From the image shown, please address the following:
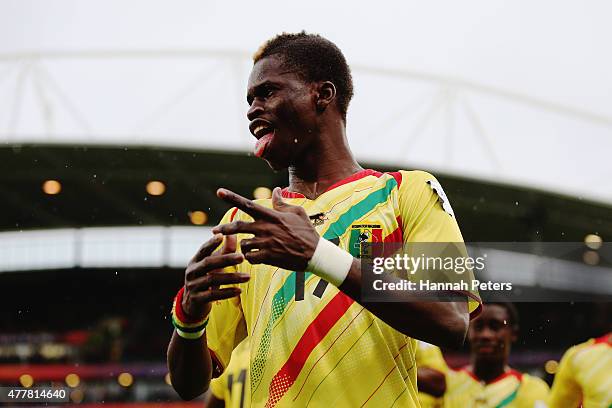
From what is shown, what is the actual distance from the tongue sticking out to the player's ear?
0.20 meters

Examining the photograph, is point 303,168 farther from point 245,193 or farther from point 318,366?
point 245,193

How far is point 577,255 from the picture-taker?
27.0m

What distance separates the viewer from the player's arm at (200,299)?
7.64ft

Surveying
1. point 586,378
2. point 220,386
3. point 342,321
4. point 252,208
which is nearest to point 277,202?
point 252,208

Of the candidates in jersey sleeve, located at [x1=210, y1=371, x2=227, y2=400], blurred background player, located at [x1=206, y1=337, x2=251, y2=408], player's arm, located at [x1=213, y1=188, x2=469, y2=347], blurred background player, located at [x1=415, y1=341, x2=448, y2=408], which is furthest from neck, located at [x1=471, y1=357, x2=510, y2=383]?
player's arm, located at [x1=213, y1=188, x2=469, y2=347]

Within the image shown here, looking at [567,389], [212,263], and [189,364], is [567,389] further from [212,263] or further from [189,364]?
[212,263]

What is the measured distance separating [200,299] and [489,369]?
5197 mm

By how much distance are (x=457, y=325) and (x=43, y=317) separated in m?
25.6

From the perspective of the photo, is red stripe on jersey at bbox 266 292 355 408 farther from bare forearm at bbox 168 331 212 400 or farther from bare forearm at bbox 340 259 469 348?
bare forearm at bbox 168 331 212 400

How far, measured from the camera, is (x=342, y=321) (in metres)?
2.43

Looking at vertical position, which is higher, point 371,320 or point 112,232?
point 371,320

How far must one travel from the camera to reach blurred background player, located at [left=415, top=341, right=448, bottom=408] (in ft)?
23.6

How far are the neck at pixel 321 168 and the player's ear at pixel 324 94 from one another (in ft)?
0.24

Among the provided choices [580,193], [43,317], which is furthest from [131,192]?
[580,193]
